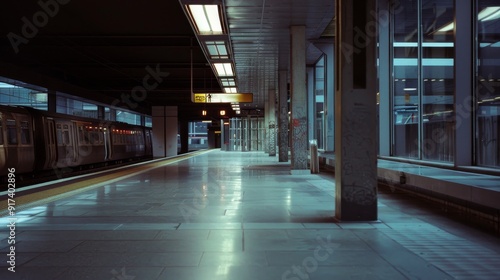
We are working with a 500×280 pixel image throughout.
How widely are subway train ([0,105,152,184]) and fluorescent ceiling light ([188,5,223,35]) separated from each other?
5.75 meters

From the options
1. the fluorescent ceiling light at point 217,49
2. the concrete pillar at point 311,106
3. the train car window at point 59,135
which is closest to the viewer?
the fluorescent ceiling light at point 217,49

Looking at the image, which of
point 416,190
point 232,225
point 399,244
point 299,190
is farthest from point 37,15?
point 399,244

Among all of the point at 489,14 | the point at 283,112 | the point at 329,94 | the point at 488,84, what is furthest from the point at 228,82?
the point at 488,84

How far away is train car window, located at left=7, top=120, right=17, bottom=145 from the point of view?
48.5 ft

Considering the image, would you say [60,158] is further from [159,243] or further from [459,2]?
[459,2]

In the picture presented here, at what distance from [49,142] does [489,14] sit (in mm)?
16445

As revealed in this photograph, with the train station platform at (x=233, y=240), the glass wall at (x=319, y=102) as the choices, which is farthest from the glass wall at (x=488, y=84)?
the glass wall at (x=319, y=102)

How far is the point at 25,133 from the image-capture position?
16062 millimetres

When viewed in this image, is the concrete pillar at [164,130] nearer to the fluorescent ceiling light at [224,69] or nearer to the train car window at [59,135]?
the fluorescent ceiling light at [224,69]

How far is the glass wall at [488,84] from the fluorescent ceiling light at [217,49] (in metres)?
7.65

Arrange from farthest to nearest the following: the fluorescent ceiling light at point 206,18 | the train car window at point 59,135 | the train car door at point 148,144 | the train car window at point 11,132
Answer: the train car door at point 148,144 < the train car window at point 59,135 < the train car window at point 11,132 < the fluorescent ceiling light at point 206,18

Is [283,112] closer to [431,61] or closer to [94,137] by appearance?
[431,61]

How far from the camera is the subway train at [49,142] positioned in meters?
14.9

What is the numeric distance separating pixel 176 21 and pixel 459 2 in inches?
454
